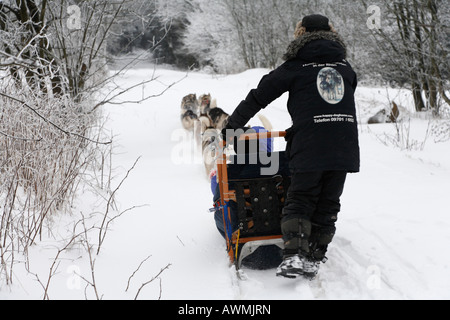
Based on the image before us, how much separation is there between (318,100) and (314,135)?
22 cm

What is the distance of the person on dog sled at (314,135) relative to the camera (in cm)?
→ 239

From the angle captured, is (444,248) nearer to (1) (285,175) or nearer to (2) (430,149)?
(1) (285,175)

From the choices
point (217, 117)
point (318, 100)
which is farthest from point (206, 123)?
point (318, 100)

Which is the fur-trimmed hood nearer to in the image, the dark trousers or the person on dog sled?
the person on dog sled

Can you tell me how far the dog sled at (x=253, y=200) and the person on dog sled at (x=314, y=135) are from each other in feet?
0.59

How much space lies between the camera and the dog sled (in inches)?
103

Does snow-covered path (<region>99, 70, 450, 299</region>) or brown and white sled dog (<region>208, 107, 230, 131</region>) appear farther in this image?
brown and white sled dog (<region>208, 107, 230, 131</region>)

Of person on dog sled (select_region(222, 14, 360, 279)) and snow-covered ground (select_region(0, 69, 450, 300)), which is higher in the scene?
person on dog sled (select_region(222, 14, 360, 279))

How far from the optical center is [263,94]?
8.35ft

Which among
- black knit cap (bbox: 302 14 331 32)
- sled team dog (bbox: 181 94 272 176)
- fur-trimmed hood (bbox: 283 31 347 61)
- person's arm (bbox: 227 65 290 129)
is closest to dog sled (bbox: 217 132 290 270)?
person's arm (bbox: 227 65 290 129)

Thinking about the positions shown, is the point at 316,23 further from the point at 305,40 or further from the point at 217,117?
the point at 217,117

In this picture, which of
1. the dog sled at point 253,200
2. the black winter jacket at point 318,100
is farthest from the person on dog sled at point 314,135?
the dog sled at point 253,200

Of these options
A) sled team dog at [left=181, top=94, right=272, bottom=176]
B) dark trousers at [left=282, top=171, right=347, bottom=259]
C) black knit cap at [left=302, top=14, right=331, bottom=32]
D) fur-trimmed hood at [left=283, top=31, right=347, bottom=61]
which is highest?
black knit cap at [left=302, top=14, right=331, bottom=32]

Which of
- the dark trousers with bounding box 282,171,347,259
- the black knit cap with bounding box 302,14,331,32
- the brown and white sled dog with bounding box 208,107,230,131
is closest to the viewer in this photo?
the dark trousers with bounding box 282,171,347,259
